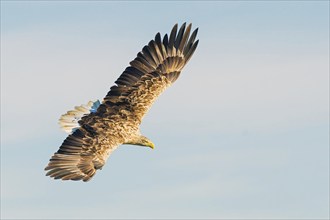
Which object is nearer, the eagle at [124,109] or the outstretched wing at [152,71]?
the eagle at [124,109]

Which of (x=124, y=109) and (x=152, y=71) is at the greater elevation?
(x=152, y=71)

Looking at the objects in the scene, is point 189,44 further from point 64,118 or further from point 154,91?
point 64,118

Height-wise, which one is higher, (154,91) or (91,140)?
(154,91)

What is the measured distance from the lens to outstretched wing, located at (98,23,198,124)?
22.9 m

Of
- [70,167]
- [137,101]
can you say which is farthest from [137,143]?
[70,167]

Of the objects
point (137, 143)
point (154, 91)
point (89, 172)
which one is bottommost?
point (89, 172)

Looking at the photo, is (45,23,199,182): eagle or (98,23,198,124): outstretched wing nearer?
(45,23,199,182): eagle

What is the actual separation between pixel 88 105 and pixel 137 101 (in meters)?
1.32

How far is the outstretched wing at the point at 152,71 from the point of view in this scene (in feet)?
75.1

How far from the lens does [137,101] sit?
75.4 feet

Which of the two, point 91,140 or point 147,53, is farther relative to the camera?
point 147,53

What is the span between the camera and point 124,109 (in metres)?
22.7

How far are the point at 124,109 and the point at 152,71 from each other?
1.32 meters

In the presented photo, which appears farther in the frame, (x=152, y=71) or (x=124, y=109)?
(x=152, y=71)
